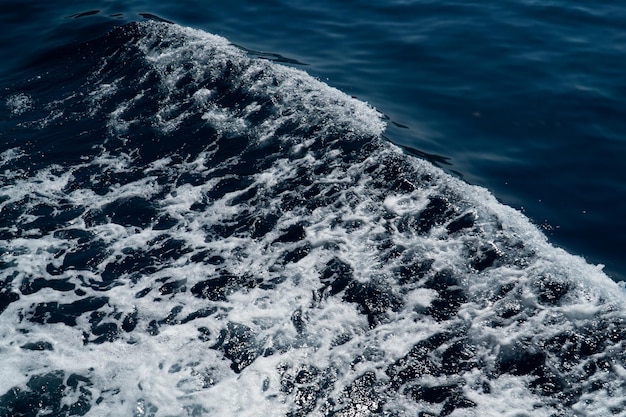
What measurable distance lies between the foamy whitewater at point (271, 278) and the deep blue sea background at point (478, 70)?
719mm

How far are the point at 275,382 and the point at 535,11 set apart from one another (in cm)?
1124

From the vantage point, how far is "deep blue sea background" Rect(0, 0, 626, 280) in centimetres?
768

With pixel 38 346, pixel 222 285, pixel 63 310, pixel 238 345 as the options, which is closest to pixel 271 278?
pixel 222 285

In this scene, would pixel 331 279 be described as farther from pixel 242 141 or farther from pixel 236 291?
pixel 242 141

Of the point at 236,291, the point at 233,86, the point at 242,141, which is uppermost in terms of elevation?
the point at 233,86

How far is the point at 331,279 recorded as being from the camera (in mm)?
6301

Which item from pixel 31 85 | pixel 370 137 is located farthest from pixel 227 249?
pixel 31 85

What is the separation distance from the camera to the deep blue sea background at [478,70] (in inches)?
302

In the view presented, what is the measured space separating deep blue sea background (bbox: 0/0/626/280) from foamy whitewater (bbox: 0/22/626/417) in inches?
28.3

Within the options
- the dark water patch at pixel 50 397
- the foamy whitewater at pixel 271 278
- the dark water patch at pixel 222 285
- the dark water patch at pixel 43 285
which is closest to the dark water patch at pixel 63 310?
the foamy whitewater at pixel 271 278

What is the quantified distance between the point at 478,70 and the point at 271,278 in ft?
21.3

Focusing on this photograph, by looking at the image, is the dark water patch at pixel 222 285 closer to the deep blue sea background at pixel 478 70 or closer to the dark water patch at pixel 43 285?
the dark water patch at pixel 43 285

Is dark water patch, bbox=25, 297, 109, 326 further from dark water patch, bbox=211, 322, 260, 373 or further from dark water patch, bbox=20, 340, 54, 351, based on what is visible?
dark water patch, bbox=211, 322, 260, 373

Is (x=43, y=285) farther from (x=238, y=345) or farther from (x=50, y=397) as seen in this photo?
(x=238, y=345)
